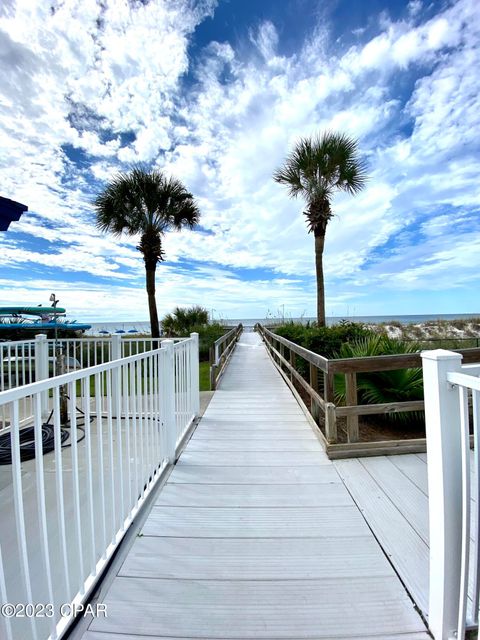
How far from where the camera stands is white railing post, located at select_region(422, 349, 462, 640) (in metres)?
1.16

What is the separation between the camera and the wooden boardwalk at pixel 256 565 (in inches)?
50.9

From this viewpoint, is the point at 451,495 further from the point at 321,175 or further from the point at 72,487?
the point at 321,175

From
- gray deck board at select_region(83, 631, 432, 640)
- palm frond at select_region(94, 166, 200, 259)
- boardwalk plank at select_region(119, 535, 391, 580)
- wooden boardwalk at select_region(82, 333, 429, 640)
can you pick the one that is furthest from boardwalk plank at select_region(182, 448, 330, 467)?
palm frond at select_region(94, 166, 200, 259)

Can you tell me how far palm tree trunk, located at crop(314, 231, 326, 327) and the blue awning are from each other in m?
8.38

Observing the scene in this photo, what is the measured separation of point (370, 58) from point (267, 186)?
19.0 ft

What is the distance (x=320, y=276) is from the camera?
33.1ft

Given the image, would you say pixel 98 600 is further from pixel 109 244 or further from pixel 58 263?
pixel 58 263

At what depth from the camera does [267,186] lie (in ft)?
37.8

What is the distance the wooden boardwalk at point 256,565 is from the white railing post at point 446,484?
0.20 metres

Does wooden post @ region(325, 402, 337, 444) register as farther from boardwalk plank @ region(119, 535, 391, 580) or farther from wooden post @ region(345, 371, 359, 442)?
boardwalk plank @ region(119, 535, 391, 580)

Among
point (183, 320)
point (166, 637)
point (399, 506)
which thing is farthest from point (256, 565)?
point (183, 320)

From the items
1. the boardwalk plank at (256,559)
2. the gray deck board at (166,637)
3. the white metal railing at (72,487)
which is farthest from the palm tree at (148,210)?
the gray deck board at (166,637)

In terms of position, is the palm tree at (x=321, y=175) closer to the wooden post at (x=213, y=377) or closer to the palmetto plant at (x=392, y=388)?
the wooden post at (x=213, y=377)

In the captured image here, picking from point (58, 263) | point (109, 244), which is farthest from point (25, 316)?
point (109, 244)
